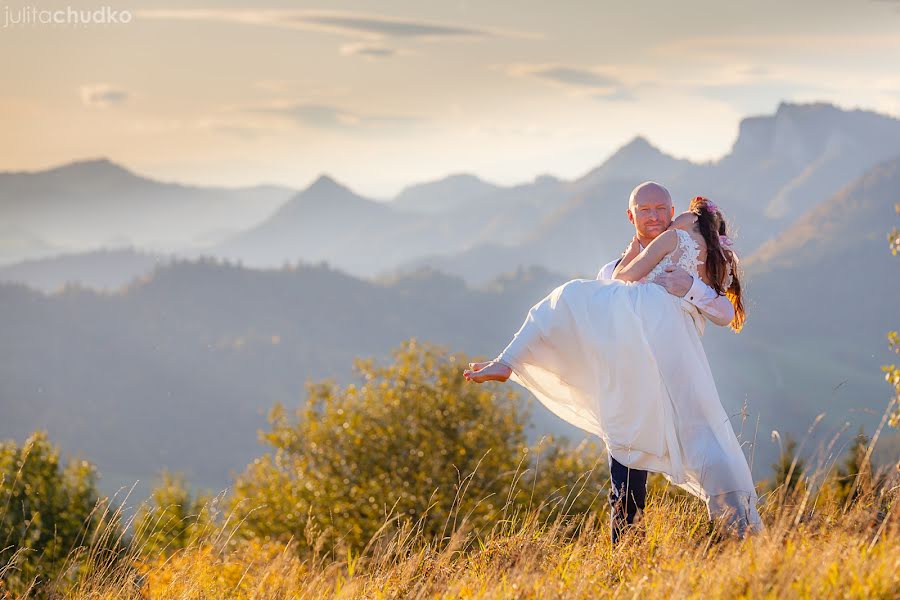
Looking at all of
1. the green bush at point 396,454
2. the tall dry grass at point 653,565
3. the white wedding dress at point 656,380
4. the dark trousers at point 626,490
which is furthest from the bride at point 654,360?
the green bush at point 396,454

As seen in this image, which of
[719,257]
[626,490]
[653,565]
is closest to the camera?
[653,565]

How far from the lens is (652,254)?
15.5 ft

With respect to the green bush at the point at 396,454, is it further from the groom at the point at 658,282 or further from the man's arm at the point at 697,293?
the man's arm at the point at 697,293

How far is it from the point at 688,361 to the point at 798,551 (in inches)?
57.8

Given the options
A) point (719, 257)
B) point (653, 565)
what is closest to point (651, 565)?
point (653, 565)

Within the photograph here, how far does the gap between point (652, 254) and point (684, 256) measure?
17 cm

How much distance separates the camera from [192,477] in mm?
168875

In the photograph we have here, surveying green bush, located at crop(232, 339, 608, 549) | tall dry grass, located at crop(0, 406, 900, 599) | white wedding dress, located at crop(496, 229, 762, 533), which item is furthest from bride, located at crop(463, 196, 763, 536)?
green bush, located at crop(232, 339, 608, 549)

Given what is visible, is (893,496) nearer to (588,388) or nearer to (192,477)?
(588,388)

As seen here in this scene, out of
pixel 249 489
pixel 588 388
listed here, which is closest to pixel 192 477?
pixel 249 489

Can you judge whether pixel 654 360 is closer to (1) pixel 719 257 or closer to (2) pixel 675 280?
(2) pixel 675 280

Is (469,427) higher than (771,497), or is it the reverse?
(771,497)

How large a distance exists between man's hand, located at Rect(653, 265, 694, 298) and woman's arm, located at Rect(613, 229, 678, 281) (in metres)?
0.08

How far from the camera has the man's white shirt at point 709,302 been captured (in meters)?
4.66
